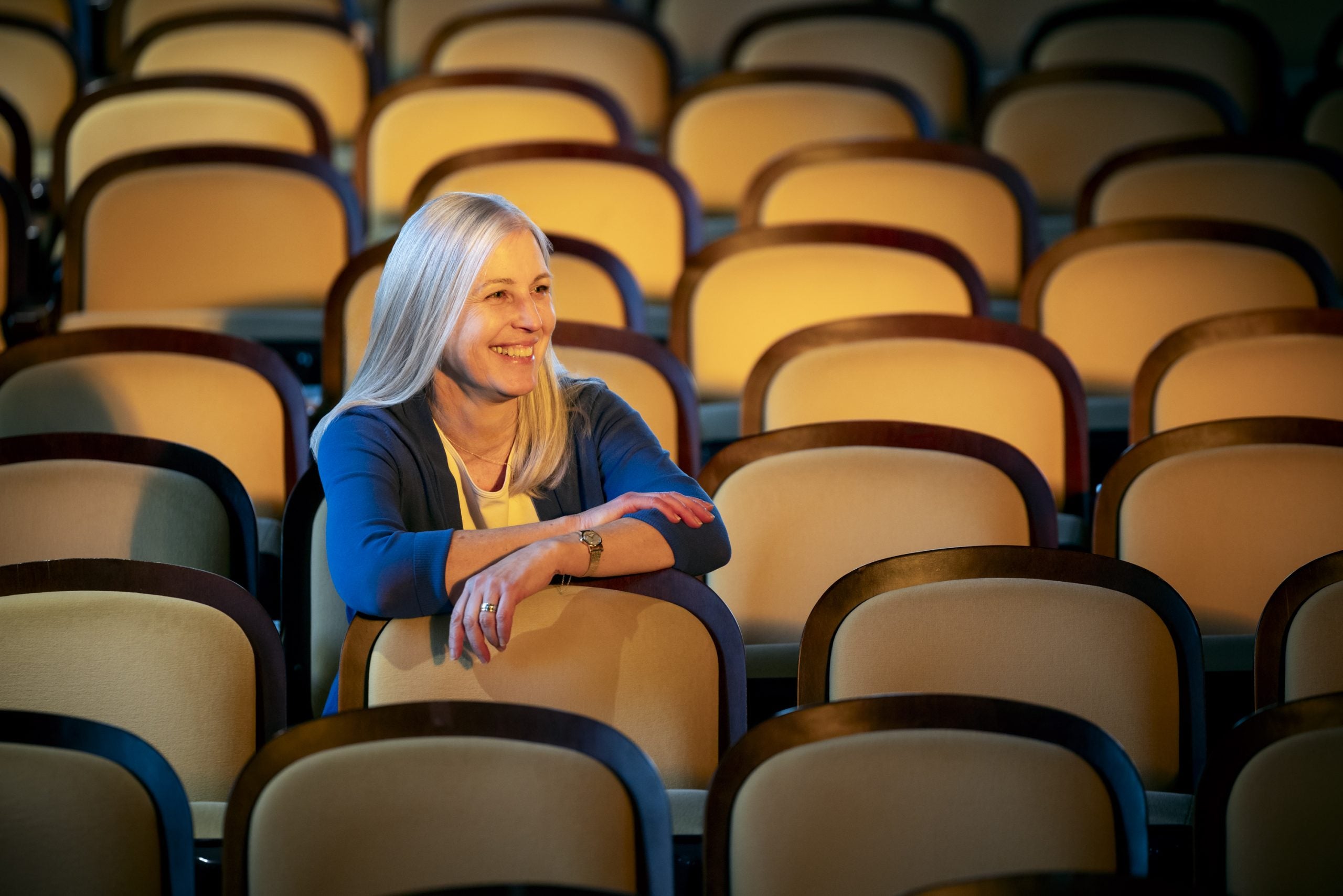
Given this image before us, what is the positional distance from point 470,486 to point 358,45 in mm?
2530

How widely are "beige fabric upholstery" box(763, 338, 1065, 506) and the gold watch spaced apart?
76 centimetres

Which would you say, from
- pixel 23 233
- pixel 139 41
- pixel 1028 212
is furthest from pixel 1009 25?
pixel 23 233

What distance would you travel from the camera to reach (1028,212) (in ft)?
9.70

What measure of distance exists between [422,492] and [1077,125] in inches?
93.7

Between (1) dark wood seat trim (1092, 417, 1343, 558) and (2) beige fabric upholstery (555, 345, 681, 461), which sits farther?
(2) beige fabric upholstery (555, 345, 681, 461)

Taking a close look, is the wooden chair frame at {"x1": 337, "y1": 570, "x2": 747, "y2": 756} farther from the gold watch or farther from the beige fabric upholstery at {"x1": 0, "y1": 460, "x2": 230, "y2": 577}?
the beige fabric upholstery at {"x1": 0, "y1": 460, "x2": 230, "y2": 577}

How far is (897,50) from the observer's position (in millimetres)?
3830

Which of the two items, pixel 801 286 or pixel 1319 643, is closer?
pixel 1319 643

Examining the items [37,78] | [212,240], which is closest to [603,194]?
[212,240]

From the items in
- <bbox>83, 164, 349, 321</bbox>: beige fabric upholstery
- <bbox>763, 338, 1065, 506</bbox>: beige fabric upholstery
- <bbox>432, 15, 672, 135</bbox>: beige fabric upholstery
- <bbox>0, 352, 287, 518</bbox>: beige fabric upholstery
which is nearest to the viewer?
<bbox>0, 352, 287, 518</bbox>: beige fabric upholstery

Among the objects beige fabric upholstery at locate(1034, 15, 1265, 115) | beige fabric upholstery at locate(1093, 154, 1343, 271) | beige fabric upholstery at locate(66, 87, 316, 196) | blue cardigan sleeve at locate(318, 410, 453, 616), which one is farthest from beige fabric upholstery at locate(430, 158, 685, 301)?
beige fabric upholstery at locate(1034, 15, 1265, 115)

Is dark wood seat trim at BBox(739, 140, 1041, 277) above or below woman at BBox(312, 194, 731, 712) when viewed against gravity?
above

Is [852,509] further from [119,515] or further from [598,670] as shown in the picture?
[119,515]

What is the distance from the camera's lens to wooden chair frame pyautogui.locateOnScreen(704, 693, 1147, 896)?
1.20 m
